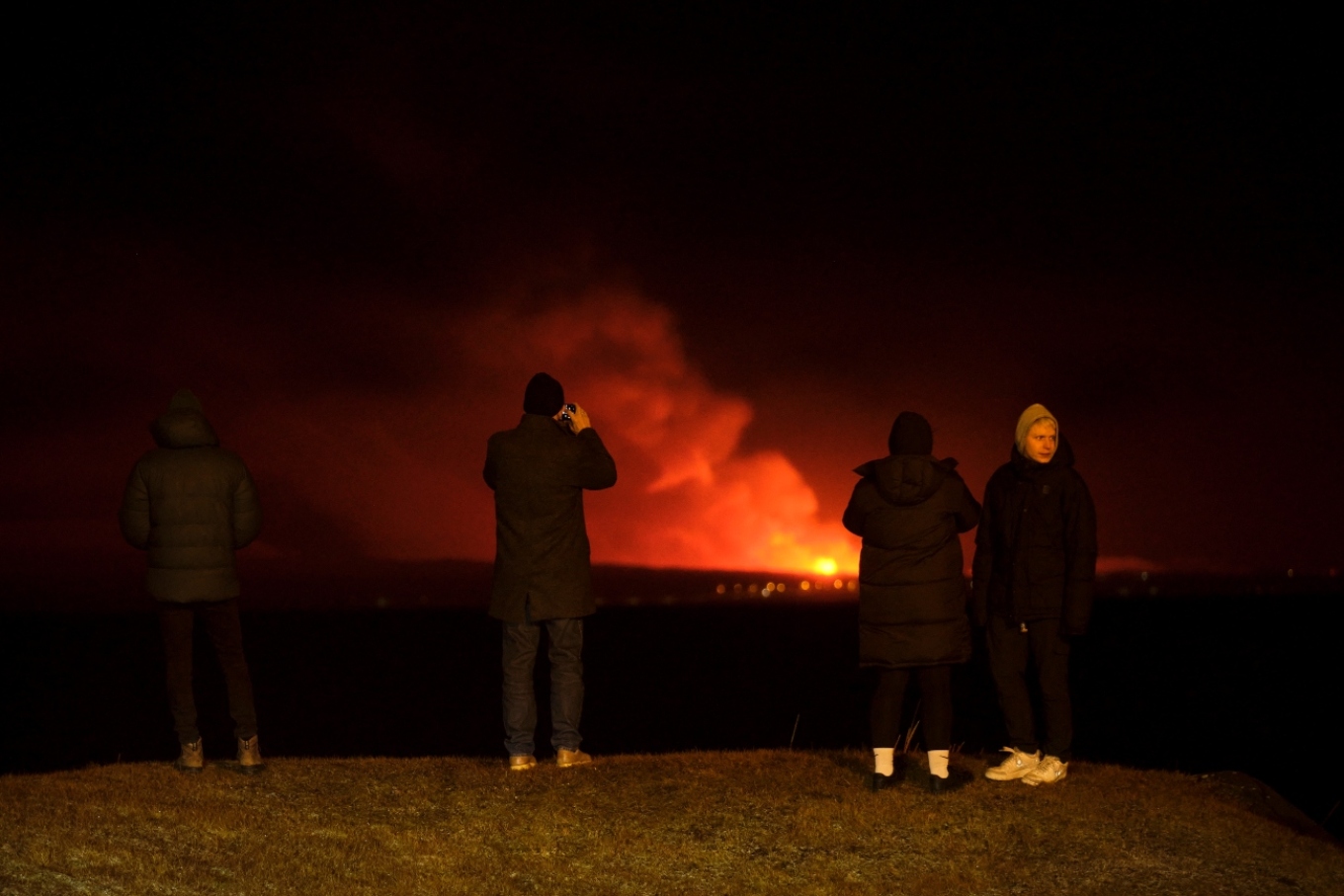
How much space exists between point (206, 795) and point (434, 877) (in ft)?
6.69

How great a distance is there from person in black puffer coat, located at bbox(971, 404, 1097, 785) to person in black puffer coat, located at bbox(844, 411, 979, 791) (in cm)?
36

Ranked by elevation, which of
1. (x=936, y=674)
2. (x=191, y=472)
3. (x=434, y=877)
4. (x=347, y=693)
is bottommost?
(x=347, y=693)

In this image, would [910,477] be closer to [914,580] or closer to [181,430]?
[914,580]

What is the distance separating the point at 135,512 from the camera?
8.48m

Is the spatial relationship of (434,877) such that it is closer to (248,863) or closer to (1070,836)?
(248,863)

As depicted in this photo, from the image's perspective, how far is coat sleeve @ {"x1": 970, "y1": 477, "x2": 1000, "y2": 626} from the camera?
28.2 ft

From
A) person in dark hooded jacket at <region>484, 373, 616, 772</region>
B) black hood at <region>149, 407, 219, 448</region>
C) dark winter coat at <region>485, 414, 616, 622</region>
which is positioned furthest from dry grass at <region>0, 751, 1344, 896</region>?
black hood at <region>149, 407, 219, 448</region>

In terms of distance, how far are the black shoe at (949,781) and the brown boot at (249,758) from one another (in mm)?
4405

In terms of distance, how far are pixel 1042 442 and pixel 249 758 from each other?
5601 millimetres

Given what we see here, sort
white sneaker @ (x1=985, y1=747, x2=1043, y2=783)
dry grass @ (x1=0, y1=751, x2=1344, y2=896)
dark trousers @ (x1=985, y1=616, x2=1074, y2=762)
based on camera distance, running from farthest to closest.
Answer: white sneaker @ (x1=985, y1=747, x2=1043, y2=783), dark trousers @ (x1=985, y1=616, x2=1074, y2=762), dry grass @ (x1=0, y1=751, x2=1344, y2=896)

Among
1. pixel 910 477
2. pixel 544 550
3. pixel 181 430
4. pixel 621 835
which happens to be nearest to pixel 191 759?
pixel 181 430

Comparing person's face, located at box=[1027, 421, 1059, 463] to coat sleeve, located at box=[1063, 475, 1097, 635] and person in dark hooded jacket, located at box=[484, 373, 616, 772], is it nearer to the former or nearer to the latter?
coat sleeve, located at box=[1063, 475, 1097, 635]

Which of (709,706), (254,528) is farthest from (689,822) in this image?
(709,706)

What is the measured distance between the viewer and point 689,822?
25.1ft
